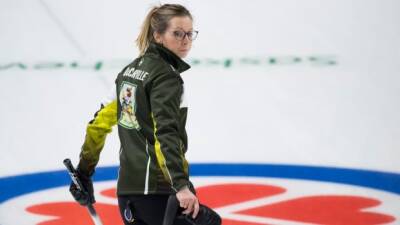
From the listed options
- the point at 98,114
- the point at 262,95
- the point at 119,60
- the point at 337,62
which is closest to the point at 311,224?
the point at 98,114

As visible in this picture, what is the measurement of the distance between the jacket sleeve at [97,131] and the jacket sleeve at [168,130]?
272 millimetres

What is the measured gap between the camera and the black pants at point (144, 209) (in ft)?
5.43

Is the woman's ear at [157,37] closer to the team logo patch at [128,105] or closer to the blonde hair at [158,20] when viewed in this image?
the blonde hair at [158,20]

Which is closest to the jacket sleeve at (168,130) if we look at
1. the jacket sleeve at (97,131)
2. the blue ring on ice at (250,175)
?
the jacket sleeve at (97,131)

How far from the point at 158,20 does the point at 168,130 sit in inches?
11.7

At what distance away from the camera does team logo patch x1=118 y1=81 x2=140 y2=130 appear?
164 centimetres

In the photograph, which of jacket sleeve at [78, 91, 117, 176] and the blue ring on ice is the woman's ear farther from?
the blue ring on ice

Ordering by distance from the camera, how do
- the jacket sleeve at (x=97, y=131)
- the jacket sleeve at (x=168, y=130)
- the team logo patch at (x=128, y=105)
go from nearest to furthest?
the jacket sleeve at (x=168, y=130)
the team logo patch at (x=128, y=105)
the jacket sleeve at (x=97, y=131)

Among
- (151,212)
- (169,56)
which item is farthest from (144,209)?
(169,56)

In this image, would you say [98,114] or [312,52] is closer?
[98,114]

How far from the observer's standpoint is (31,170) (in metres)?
3.61

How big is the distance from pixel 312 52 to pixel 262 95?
460 mm

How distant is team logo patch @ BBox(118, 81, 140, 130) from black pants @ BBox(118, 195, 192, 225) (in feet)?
0.54

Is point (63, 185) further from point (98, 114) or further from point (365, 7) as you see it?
point (365, 7)
